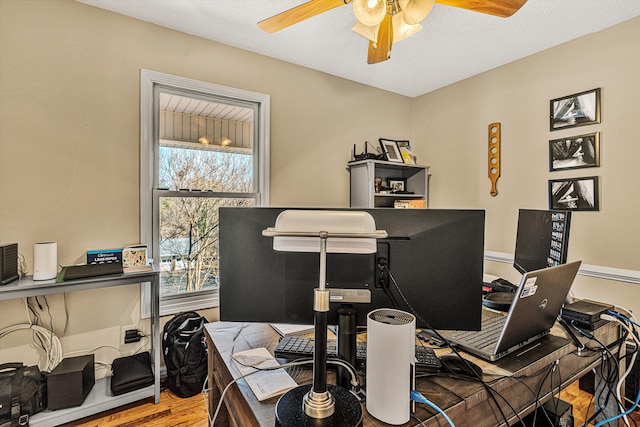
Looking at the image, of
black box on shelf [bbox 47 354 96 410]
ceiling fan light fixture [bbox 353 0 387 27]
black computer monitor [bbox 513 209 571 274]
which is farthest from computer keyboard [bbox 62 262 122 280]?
black computer monitor [bbox 513 209 571 274]

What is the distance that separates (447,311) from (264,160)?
2.28 m

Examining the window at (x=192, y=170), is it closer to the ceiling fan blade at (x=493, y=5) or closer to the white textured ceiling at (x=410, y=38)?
the white textured ceiling at (x=410, y=38)

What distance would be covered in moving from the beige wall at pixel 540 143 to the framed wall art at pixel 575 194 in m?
0.05

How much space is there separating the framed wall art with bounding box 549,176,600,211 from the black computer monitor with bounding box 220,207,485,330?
229 centimetres

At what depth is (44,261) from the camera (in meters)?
1.84

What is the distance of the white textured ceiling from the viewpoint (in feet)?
7.22

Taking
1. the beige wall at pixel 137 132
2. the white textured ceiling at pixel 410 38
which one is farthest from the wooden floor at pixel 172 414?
the white textured ceiling at pixel 410 38

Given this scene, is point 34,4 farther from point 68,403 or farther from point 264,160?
point 68,403

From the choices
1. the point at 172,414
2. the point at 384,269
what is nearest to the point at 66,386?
the point at 172,414

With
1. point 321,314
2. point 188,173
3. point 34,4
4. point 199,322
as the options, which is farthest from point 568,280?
point 34,4

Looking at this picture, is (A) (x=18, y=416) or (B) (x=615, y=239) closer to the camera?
(A) (x=18, y=416)

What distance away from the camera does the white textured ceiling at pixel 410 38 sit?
220 centimetres

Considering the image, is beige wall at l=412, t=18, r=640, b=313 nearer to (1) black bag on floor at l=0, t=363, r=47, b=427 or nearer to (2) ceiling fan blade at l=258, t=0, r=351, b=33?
(2) ceiling fan blade at l=258, t=0, r=351, b=33

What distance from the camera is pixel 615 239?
2.40 m
